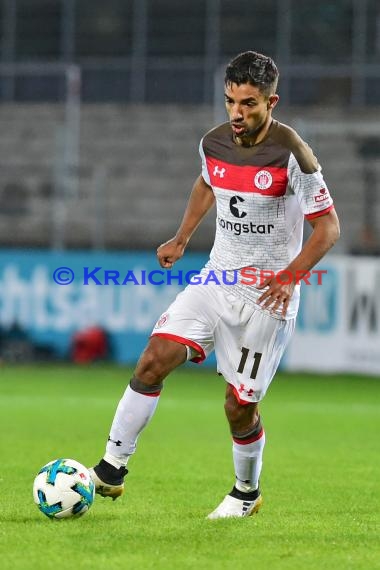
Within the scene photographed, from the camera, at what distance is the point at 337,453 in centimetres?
995

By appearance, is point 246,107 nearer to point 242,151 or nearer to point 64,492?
point 242,151

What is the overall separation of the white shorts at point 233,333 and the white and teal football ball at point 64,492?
84 centimetres

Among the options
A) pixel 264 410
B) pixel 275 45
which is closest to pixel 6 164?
pixel 275 45

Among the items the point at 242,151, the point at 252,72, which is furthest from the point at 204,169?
the point at 252,72

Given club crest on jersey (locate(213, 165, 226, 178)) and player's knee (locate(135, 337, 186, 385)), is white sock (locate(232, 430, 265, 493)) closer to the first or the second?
player's knee (locate(135, 337, 186, 385))

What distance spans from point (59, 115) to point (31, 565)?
19.7 m

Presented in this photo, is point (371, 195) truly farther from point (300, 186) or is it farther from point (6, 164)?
point (300, 186)

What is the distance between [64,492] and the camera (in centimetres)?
633

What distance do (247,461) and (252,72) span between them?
2062 mm

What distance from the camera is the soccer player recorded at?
6.34 metres

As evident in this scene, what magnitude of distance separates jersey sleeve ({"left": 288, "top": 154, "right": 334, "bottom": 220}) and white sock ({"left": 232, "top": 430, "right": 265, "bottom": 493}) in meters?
1.28

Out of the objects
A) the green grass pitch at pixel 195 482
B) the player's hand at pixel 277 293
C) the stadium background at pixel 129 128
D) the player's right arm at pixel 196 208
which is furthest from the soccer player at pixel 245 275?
the stadium background at pixel 129 128

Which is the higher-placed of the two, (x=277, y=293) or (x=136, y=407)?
(x=277, y=293)

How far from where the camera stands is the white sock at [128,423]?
6512mm
